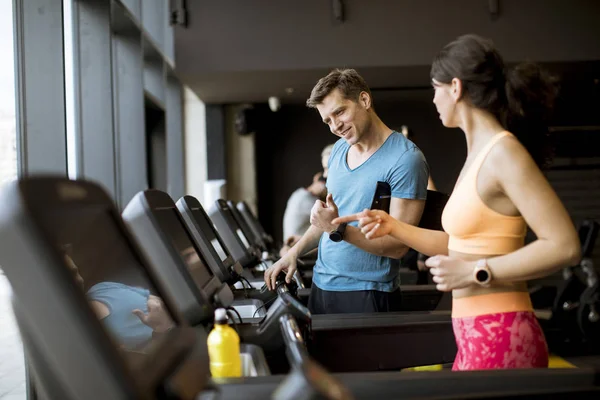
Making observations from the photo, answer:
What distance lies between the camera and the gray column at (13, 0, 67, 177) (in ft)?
11.3

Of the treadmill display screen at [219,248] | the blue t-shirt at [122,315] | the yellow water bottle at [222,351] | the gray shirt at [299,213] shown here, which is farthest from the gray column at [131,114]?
the yellow water bottle at [222,351]

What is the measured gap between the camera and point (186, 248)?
199cm

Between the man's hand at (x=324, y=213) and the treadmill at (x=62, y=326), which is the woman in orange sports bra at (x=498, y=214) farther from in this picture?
the treadmill at (x=62, y=326)

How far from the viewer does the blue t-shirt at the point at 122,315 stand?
5.59 ft

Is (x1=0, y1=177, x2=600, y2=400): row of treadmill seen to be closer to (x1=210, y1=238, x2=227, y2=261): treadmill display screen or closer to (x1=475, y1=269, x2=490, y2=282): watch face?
(x1=210, y1=238, x2=227, y2=261): treadmill display screen

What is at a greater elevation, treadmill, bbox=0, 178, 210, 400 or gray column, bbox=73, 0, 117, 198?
gray column, bbox=73, 0, 117, 198

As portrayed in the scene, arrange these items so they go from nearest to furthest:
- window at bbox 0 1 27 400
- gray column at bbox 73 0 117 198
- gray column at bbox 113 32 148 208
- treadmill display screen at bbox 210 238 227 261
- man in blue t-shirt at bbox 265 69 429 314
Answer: man in blue t-shirt at bbox 265 69 429 314, treadmill display screen at bbox 210 238 227 261, window at bbox 0 1 27 400, gray column at bbox 73 0 117 198, gray column at bbox 113 32 148 208

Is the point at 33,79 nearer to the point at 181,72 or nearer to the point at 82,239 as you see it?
the point at 82,239

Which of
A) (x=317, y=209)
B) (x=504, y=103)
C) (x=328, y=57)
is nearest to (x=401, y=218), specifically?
(x=317, y=209)

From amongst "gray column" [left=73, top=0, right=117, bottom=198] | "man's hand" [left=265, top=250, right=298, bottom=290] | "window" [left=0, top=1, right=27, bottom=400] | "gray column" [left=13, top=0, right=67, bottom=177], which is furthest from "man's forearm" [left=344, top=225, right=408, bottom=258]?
"gray column" [left=73, top=0, right=117, bottom=198]

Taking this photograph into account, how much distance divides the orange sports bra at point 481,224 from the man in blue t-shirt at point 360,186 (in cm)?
73

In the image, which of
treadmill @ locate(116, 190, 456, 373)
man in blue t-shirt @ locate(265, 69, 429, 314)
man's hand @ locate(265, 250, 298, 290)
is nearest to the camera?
treadmill @ locate(116, 190, 456, 373)

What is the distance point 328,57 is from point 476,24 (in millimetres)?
1403

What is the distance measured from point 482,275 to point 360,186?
37.1 inches
